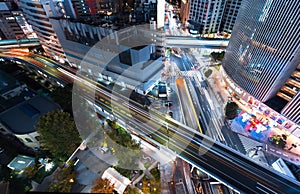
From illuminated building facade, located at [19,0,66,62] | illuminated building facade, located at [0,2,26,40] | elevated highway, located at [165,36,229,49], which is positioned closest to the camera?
illuminated building facade, located at [19,0,66,62]

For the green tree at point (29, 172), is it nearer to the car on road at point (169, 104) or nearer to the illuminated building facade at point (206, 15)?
the car on road at point (169, 104)

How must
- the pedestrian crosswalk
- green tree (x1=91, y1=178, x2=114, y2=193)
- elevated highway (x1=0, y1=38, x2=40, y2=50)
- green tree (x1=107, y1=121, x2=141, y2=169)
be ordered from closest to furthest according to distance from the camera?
green tree (x1=91, y1=178, x2=114, y2=193) → green tree (x1=107, y1=121, x2=141, y2=169) → the pedestrian crosswalk → elevated highway (x1=0, y1=38, x2=40, y2=50)

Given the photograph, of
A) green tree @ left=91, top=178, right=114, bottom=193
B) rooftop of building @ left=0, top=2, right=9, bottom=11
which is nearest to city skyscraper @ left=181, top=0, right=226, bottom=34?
green tree @ left=91, top=178, right=114, bottom=193

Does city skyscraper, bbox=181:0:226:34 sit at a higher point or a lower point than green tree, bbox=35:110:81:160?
higher

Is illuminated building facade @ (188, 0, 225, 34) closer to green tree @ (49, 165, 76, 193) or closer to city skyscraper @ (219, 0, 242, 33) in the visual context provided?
city skyscraper @ (219, 0, 242, 33)

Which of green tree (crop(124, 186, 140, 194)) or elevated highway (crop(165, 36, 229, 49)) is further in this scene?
elevated highway (crop(165, 36, 229, 49))

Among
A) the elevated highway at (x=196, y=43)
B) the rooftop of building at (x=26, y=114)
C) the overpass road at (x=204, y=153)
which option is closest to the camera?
the overpass road at (x=204, y=153)

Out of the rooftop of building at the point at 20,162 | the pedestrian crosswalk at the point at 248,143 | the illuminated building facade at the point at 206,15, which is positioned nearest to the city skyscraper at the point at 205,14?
the illuminated building facade at the point at 206,15

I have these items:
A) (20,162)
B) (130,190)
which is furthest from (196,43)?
(20,162)
